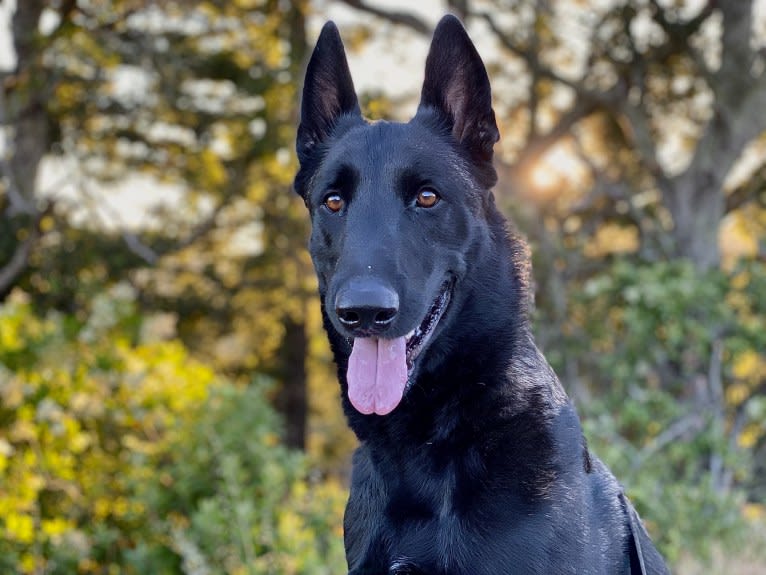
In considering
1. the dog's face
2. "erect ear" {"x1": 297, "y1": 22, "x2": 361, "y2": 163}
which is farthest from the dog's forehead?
"erect ear" {"x1": 297, "y1": 22, "x2": 361, "y2": 163}

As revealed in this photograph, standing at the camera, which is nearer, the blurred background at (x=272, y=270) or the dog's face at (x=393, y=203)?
the dog's face at (x=393, y=203)

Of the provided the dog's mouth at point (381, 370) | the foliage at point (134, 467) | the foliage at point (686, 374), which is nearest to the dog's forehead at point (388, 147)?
the dog's mouth at point (381, 370)

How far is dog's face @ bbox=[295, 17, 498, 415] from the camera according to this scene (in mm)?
2547

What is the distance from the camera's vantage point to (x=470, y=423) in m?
2.62

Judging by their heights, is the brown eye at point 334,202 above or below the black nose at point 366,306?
above

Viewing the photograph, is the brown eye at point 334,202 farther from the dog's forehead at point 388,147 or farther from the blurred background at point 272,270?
the blurred background at point 272,270

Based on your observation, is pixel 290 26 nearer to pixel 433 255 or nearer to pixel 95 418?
pixel 95 418

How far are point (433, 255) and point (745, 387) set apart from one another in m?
6.75

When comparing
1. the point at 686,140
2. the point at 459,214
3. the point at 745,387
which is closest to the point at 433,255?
the point at 459,214

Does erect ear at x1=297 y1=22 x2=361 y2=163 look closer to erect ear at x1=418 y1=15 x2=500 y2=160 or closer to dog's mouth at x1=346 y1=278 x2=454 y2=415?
erect ear at x1=418 y1=15 x2=500 y2=160

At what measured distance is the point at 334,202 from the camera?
286cm

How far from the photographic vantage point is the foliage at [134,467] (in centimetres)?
513

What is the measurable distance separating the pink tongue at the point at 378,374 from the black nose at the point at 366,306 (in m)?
0.09

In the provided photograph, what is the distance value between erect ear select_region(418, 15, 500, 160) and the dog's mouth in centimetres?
66
